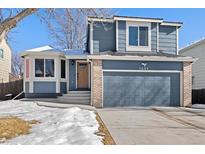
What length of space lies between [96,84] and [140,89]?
2673mm

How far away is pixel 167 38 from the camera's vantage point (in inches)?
781

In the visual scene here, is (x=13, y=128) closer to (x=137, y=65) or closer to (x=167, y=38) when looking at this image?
(x=137, y=65)

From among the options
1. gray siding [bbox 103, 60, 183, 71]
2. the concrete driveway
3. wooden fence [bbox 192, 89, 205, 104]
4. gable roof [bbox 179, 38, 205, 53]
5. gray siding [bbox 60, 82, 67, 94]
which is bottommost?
the concrete driveway

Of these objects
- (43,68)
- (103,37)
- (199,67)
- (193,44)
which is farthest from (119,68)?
(193,44)

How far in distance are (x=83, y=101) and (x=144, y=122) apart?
7.02 metres

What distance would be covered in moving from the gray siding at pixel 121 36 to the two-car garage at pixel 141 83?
2.09 m

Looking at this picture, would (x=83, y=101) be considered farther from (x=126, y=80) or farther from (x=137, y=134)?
(x=137, y=134)

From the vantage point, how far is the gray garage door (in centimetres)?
1680

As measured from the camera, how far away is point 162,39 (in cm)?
1969

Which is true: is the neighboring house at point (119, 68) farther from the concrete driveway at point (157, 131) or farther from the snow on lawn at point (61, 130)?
the snow on lawn at point (61, 130)

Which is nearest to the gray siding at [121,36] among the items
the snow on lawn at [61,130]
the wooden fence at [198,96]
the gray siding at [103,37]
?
the gray siding at [103,37]

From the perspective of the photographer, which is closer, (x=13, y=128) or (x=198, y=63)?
(x=13, y=128)

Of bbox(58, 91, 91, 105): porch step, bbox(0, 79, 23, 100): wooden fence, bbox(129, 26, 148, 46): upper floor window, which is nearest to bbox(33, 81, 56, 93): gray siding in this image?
bbox(58, 91, 91, 105): porch step

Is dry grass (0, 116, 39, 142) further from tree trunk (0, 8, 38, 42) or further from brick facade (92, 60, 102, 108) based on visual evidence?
brick facade (92, 60, 102, 108)
